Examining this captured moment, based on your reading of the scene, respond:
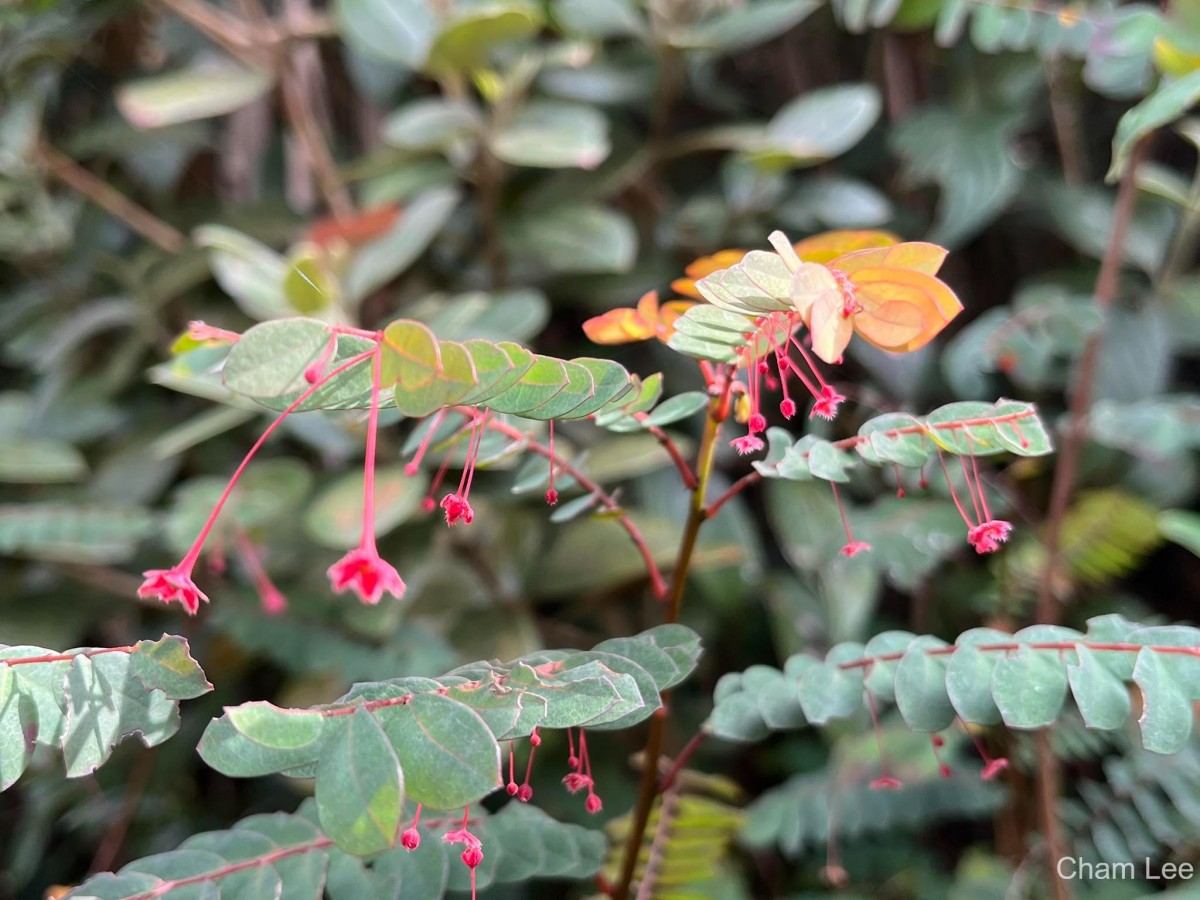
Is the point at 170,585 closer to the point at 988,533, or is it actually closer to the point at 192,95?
the point at 988,533

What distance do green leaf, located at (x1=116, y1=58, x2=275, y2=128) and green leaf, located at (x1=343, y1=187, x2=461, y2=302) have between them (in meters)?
0.24

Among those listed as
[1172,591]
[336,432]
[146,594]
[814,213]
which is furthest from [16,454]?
[1172,591]

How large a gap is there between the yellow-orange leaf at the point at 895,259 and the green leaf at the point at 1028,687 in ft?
0.54

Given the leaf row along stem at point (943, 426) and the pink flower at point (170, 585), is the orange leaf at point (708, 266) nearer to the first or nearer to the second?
the leaf row along stem at point (943, 426)

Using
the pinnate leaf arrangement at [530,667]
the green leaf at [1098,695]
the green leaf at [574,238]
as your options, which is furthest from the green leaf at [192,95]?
the green leaf at [1098,695]

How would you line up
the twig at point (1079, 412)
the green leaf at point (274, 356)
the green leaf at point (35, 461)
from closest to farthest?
the green leaf at point (274, 356)
the twig at point (1079, 412)
the green leaf at point (35, 461)

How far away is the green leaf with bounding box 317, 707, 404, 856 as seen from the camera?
9.9 inches

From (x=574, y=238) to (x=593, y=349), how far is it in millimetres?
148

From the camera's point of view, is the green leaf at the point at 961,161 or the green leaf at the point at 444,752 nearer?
the green leaf at the point at 444,752

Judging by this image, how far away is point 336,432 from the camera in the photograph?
91 centimetres

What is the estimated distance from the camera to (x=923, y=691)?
357 millimetres

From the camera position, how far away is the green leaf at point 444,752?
0.26 meters

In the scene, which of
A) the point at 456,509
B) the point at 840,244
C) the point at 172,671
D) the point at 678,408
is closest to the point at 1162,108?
the point at 840,244

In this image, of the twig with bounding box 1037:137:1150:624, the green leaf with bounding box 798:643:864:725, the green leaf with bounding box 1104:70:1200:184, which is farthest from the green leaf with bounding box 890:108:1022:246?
the green leaf with bounding box 798:643:864:725
